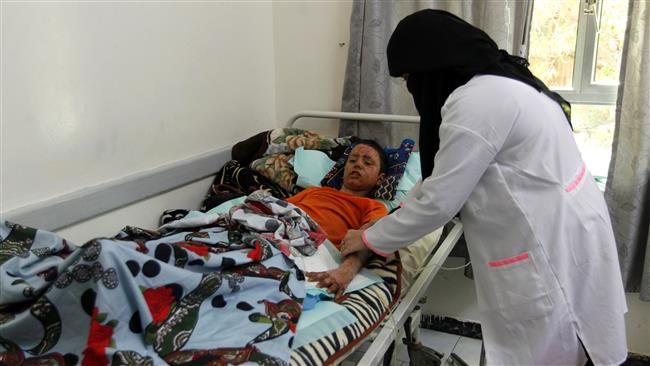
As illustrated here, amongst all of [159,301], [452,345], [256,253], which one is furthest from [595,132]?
[159,301]

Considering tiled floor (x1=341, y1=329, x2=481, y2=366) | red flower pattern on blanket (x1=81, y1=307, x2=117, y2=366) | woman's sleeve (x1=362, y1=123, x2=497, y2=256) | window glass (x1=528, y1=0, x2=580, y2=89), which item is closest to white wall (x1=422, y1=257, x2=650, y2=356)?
tiled floor (x1=341, y1=329, x2=481, y2=366)

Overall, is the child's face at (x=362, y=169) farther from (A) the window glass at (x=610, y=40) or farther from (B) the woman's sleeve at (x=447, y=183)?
(A) the window glass at (x=610, y=40)

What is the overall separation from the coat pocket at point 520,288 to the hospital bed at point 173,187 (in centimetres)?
25

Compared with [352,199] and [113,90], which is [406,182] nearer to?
[352,199]

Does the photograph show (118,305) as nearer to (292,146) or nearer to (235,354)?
(235,354)

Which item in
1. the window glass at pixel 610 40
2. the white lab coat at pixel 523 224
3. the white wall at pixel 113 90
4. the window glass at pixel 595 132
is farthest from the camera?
the window glass at pixel 595 132

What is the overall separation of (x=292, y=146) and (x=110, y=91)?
0.85 meters

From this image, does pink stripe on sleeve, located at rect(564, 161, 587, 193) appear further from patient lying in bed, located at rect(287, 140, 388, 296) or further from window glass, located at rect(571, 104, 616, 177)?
window glass, located at rect(571, 104, 616, 177)

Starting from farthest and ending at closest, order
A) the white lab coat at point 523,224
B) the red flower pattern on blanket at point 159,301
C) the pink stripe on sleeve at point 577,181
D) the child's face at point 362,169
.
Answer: the child's face at point 362,169
the pink stripe on sleeve at point 577,181
the white lab coat at point 523,224
the red flower pattern on blanket at point 159,301

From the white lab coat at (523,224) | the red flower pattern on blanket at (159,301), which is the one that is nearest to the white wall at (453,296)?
the white lab coat at (523,224)

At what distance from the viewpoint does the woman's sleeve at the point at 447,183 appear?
1336 mm

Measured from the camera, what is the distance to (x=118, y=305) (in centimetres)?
118

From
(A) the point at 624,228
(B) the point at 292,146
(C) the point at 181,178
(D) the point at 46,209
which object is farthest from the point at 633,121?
(D) the point at 46,209

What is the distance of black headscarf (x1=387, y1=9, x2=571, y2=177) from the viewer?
143cm
